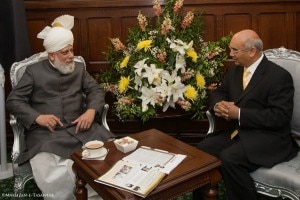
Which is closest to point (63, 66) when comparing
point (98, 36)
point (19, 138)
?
point (19, 138)

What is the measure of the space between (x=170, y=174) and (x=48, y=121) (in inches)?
41.6

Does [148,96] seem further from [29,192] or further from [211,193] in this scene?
[29,192]

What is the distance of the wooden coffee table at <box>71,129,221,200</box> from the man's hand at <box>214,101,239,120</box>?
0.42m

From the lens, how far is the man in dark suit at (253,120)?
2.15 meters

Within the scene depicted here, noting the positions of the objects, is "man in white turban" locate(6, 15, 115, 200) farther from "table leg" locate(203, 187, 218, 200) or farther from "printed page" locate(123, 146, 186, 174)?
"table leg" locate(203, 187, 218, 200)

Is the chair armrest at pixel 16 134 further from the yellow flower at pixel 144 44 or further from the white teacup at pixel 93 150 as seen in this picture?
the yellow flower at pixel 144 44

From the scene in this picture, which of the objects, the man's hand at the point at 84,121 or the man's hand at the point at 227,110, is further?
the man's hand at the point at 84,121

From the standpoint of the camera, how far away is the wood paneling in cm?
321

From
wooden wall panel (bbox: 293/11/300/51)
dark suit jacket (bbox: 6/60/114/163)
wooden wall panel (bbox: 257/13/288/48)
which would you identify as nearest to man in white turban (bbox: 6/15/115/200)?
dark suit jacket (bbox: 6/60/114/163)

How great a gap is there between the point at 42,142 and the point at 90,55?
Result: 1.30 meters

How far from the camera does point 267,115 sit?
2.23m

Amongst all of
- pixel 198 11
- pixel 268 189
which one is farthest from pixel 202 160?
pixel 198 11

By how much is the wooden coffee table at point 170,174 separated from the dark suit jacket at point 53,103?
1.33 feet

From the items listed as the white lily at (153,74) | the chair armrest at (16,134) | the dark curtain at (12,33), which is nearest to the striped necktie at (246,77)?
the white lily at (153,74)
